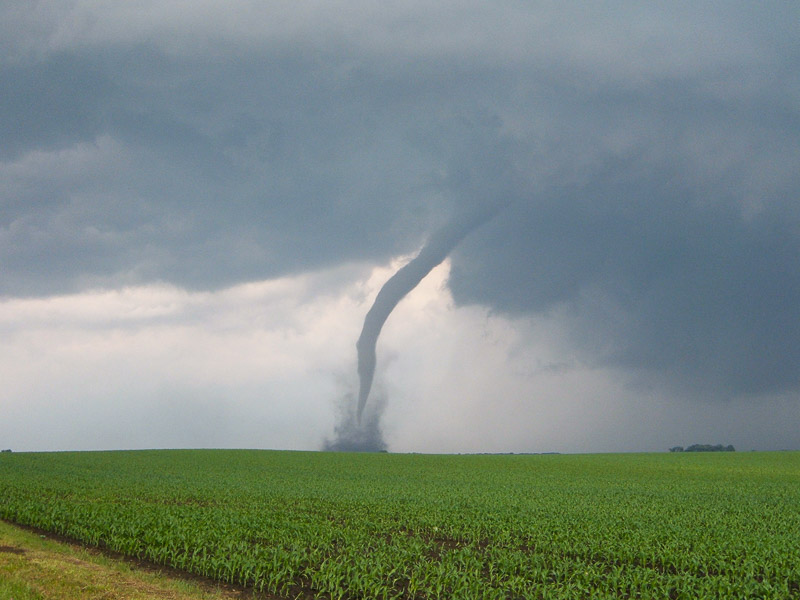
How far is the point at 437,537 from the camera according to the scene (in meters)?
21.1

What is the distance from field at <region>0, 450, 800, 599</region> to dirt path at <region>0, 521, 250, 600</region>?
3.34 feet

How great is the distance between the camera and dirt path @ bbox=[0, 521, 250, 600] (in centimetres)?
1265

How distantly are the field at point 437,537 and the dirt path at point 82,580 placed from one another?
3.34 feet

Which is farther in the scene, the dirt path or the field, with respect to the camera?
the field

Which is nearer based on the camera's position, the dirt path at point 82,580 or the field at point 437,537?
the dirt path at point 82,580

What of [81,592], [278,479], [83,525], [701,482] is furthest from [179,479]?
[701,482]

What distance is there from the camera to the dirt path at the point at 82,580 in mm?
12645

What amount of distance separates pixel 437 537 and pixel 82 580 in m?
11.5

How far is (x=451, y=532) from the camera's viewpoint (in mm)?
21422

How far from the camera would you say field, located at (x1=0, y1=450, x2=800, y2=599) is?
14.7 m

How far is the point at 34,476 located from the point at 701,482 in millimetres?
51819

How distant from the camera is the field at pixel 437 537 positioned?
1472 cm

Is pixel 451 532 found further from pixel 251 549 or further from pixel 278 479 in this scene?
pixel 278 479

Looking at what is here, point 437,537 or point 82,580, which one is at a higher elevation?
point 82,580
